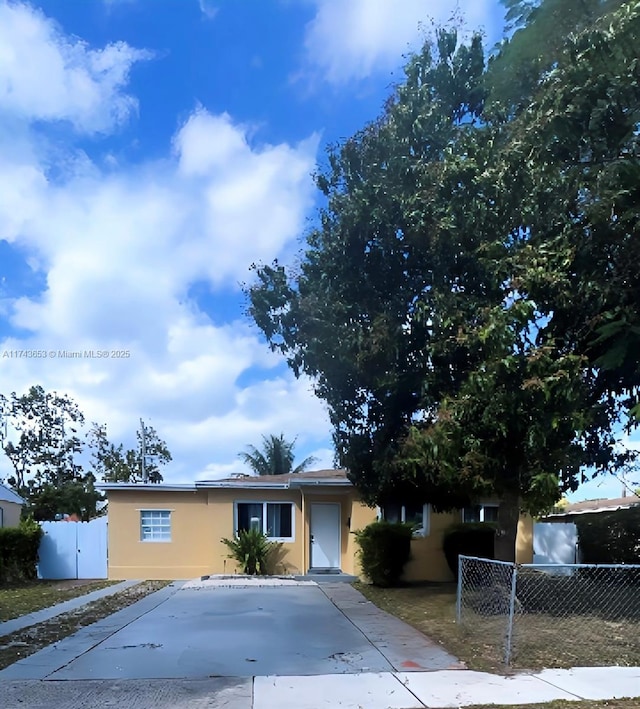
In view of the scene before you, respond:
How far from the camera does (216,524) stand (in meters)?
20.2

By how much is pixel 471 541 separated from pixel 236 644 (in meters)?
9.90

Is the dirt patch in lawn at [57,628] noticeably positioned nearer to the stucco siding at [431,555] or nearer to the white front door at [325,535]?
the white front door at [325,535]

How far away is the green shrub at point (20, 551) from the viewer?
19.9 meters

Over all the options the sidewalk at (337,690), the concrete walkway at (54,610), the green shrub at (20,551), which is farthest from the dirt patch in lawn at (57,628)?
the green shrub at (20,551)

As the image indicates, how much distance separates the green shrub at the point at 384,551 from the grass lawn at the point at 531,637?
124 inches

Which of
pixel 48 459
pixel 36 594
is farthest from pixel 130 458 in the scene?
pixel 36 594

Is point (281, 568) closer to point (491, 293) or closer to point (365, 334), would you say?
point (365, 334)

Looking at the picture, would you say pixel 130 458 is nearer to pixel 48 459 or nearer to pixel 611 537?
pixel 48 459

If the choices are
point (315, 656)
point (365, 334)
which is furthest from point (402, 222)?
point (315, 656)

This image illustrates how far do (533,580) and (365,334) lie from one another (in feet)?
23.3

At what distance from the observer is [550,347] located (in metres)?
9.35

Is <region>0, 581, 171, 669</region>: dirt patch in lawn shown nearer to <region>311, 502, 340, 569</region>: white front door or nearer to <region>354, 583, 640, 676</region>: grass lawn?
<region>354, 583, 640, 676</region>: grass lawn

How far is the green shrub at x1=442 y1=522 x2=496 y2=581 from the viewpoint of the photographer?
57.7 ft

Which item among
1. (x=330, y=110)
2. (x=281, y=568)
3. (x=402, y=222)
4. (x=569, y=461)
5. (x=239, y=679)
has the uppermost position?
(x=330, y=110)
